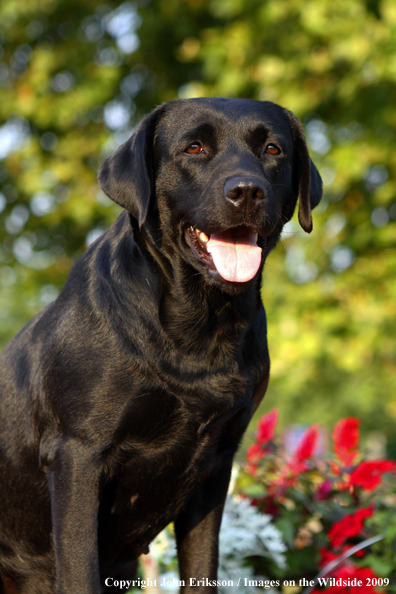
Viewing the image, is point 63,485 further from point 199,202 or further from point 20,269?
point 20,269

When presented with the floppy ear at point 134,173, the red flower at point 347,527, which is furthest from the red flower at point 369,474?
the floppy ear at point 134,173

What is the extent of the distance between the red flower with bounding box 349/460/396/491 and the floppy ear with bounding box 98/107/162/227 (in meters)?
2.00

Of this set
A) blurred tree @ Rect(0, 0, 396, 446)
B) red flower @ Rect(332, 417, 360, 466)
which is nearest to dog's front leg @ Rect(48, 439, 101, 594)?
red flower @ Rect(332, 417, 360, 466)

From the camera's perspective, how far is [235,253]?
2479 millimetres

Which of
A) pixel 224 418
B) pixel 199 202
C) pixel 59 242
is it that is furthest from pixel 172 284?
pixel 59 242

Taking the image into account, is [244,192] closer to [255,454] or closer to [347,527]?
[347,527]

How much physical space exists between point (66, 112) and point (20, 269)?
7.42 ft

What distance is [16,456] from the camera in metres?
2.64

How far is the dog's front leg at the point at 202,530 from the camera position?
2.68 m

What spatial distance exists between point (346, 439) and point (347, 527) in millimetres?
569

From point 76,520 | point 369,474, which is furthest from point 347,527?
point 76,520

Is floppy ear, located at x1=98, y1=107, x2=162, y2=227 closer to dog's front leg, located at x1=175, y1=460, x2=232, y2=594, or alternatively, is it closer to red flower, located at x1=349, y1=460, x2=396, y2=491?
dog's front leg, located at x1=175, y1=460, x2=232, y2=594

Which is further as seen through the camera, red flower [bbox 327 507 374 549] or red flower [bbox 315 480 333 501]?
red flower [bbox 315 480 333 501]

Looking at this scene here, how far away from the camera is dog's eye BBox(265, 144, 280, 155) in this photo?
2693 mm
